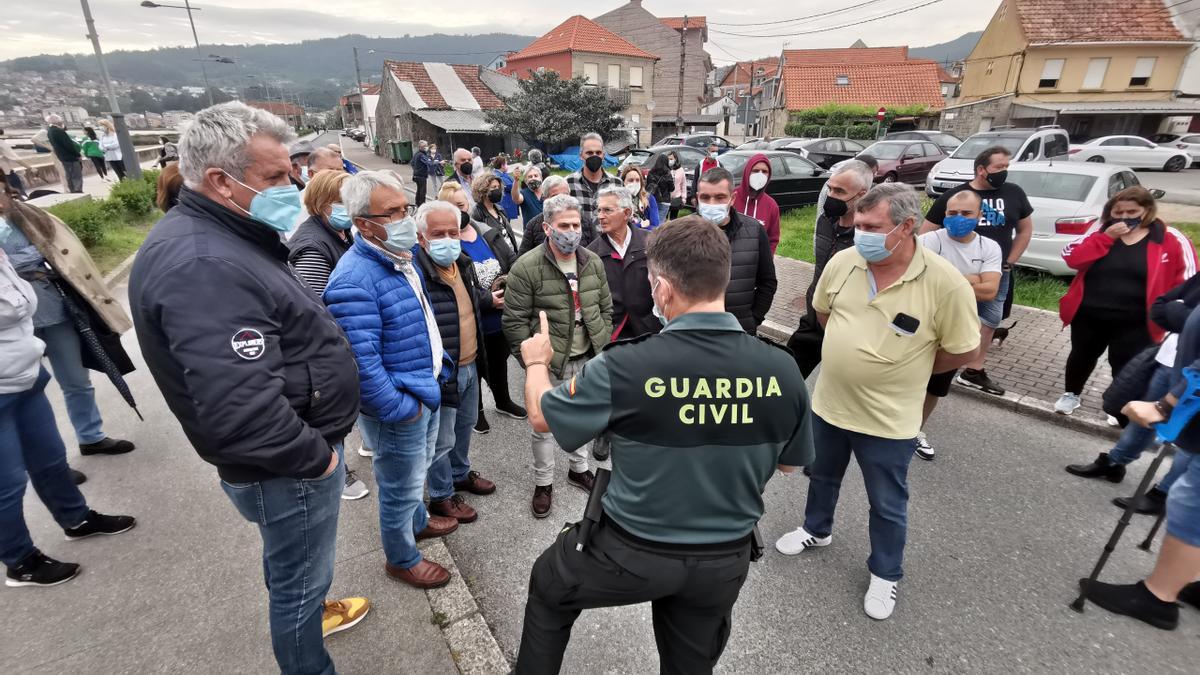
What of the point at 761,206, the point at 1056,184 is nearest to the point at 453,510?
the point at 761,206

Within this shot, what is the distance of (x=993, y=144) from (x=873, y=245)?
12.3 m

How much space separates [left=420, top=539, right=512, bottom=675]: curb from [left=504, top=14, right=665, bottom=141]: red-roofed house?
35.4 meters

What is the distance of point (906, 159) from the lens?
15.4 metres

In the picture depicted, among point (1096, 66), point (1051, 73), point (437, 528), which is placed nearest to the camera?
point (437, 528)

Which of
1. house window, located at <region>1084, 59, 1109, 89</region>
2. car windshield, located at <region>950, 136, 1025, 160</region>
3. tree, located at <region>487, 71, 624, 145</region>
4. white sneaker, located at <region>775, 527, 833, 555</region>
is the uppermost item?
house window, located at <region>1084, 59, 1109, 89</region>

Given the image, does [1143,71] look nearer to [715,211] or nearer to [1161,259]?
[1161,259]

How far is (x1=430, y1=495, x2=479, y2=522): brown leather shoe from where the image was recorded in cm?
335

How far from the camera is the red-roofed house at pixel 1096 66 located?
91.0 feet

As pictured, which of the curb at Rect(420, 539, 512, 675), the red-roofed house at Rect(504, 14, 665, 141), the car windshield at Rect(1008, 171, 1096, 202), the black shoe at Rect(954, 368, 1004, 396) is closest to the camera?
the curb at Rect(420, 539, 512, 675)

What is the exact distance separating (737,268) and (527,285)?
1535mm

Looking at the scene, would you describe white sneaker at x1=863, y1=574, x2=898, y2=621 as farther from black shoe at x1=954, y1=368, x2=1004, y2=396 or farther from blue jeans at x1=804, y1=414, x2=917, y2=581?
black shoe at x1=954, y1=368, x2=1004, y2=396

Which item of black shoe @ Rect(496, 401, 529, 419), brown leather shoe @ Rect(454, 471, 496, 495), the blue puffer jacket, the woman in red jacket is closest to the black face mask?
the woman in red jacket

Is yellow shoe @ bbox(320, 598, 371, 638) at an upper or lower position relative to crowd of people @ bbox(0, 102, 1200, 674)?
lower

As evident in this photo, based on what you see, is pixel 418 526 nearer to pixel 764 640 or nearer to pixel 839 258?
pixel 764 640
